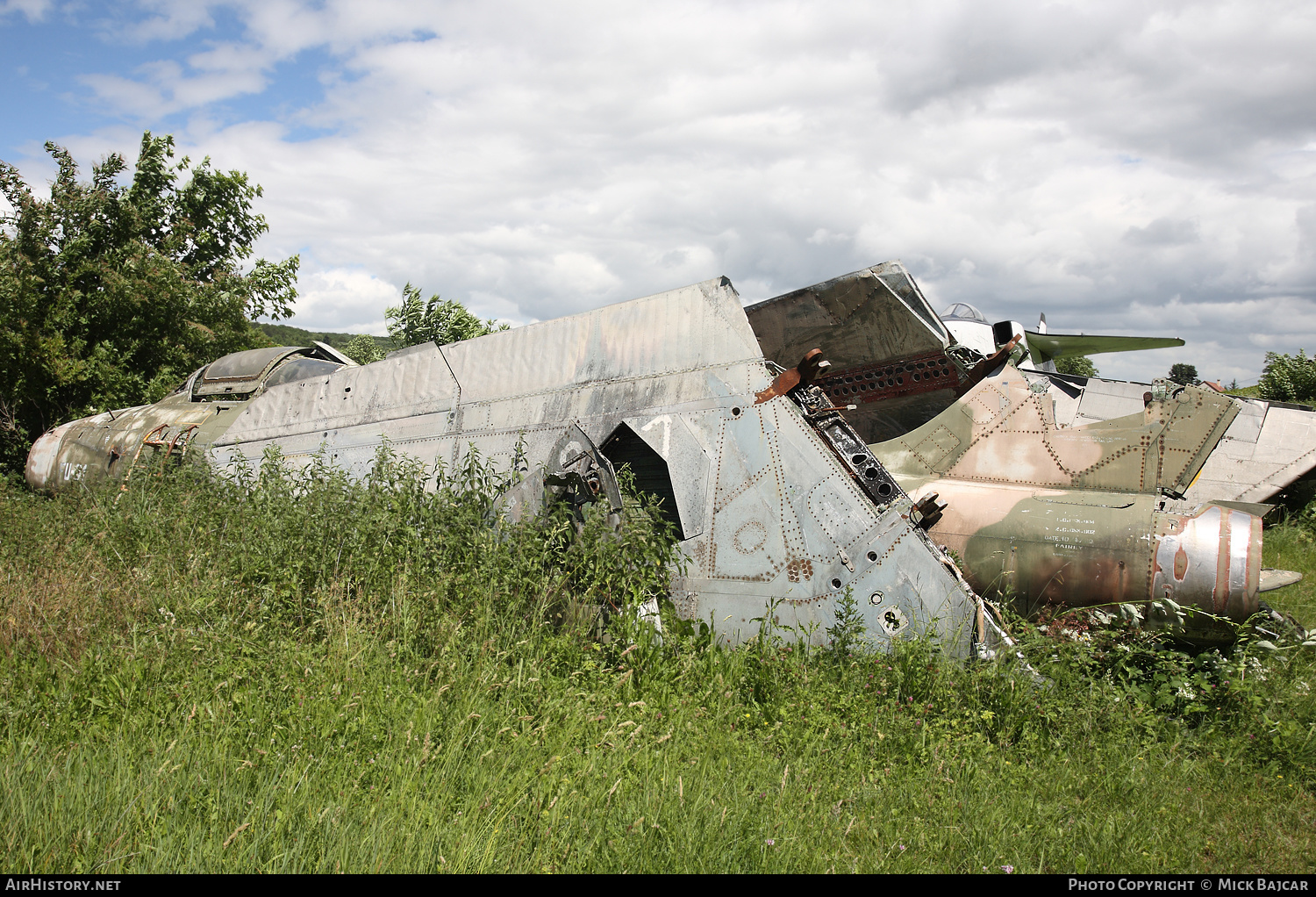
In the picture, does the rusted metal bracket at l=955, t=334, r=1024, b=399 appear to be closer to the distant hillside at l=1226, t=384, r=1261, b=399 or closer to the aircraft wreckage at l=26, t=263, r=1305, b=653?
the aircraft wreckage at l=26, t=263, r=1305, b=653

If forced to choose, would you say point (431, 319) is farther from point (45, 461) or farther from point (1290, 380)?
point (1290, 380)

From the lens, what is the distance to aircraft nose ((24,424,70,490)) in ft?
30.3

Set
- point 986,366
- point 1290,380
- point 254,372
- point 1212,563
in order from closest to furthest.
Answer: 1. point 1212,563
2. point 986,366
3. point 254,372
4. point 1290,380

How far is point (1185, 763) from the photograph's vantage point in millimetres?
3602

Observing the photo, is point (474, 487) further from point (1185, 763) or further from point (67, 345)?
point (67, 345)

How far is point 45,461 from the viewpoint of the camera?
934 centimetres

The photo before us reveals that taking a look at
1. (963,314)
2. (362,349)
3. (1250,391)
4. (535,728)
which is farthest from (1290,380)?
(362,349)

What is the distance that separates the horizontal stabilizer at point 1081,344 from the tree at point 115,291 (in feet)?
51.5

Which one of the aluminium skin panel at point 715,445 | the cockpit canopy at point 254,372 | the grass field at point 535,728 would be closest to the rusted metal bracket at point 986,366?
the aluminium skin panel at point 715,445

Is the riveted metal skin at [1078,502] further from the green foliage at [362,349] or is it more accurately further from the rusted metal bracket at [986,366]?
the green foliage at [362,349]

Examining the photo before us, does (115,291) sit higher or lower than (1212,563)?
higher

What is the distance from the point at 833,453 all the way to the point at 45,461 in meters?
10.0

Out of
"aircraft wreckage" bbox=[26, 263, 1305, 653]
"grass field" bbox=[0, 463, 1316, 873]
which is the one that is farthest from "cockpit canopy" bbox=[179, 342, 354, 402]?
"grass field" bbox=[0, 463, 1316, 873]
